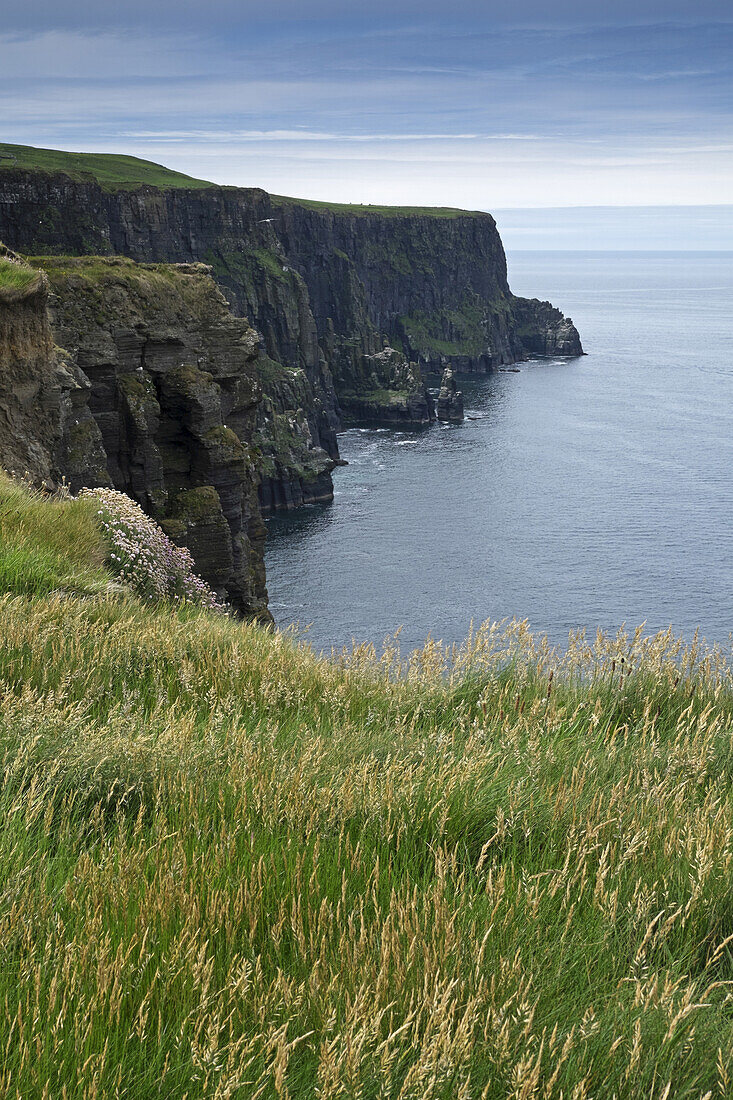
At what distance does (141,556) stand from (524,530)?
78.9 meters

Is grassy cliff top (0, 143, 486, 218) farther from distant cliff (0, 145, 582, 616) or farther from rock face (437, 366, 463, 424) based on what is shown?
rock face (437, 366, 463, 424)

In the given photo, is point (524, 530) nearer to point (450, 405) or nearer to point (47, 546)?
point (450, 405)

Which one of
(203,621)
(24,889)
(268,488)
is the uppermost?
(24,889)

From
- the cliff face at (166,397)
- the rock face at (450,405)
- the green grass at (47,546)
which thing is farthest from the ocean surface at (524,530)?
the green grass at (47,546)

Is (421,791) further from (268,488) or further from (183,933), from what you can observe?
(268,488)

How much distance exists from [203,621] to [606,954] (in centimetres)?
715

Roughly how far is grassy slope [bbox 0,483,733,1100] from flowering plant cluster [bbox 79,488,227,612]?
677cm

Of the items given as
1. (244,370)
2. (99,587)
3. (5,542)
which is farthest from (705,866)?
(244,370)

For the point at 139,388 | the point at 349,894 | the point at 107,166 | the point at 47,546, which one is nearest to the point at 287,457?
the point at 139,388

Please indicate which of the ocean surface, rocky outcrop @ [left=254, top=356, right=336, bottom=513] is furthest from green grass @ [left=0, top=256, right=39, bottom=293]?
rocky outcrop @ [left=254, top=356, right=336, bottom=513]

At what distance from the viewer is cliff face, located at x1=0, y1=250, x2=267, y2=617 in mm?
40594

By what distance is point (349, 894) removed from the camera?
12.3 feet

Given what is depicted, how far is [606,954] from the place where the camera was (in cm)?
345

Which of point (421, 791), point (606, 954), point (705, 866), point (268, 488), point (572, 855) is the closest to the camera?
point (606, 954)
